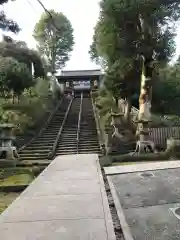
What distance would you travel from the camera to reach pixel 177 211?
4.65 metres

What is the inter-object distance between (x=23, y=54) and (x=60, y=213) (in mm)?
24409

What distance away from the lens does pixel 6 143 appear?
13148 millimetres

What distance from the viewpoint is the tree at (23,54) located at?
25.9m

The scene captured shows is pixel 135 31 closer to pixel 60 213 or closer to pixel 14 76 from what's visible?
pixel 14 76

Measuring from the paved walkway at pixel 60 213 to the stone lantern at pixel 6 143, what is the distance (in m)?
6.13

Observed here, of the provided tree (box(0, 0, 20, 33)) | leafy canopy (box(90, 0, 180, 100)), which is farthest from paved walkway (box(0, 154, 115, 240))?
leafy canopy (box(90, 0, 180, 100))

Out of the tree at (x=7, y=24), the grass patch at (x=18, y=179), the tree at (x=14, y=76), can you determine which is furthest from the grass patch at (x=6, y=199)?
the tree at (x=14, y=76)

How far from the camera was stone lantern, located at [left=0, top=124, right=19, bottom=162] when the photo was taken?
1274 centimetres

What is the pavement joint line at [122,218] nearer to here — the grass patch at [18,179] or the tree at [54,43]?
the grass patch at [18,179]

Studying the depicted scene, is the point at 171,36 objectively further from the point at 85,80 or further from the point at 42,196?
the point at 85,80

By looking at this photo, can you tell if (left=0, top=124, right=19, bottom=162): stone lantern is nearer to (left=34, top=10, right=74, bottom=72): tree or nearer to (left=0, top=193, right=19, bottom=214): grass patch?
(left=0, top=193, right=19, bottom=214): grass patch

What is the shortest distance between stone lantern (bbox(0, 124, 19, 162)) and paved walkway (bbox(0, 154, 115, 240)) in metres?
6.13

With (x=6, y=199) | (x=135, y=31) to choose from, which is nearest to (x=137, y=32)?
(x=135, y=31)

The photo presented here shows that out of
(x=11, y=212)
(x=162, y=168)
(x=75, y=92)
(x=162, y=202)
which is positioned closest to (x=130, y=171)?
(x=162, y=168)
